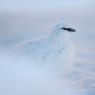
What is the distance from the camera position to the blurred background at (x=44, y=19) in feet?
3.37

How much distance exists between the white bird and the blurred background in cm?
4

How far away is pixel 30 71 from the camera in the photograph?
3.30 feet

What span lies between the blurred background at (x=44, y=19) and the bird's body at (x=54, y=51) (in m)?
0.05

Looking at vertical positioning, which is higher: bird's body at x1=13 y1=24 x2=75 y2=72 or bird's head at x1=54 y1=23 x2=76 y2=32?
bird's head at x1=54 y1=23 x2=76 y2=32

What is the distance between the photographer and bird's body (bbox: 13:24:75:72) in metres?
1.00

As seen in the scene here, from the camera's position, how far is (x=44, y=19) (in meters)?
1.05

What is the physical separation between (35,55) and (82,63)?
0.89ft

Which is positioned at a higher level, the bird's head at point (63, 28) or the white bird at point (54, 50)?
the bird's head at point (63, 28)

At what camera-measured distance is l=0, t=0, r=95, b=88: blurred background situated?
3.37 feet

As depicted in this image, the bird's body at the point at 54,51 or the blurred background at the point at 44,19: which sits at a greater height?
the blurred background at the point at 44,19

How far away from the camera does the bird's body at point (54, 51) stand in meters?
1.00

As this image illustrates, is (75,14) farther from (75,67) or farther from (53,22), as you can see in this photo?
(75,67)

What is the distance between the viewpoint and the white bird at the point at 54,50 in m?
1.00

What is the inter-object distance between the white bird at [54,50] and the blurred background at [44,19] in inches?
1.6
